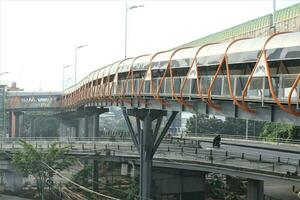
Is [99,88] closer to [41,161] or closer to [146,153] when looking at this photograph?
[41,161]

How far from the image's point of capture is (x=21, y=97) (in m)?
110

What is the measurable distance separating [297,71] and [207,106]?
6299mm

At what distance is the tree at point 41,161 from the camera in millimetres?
43781

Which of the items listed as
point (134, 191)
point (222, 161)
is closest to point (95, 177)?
point (134, 191)

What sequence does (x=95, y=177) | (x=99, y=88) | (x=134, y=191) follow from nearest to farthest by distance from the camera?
(x=134, y=191)
(x=99, y=88)
(x=95, y=177)

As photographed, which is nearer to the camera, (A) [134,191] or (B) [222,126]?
(A) [134,191]

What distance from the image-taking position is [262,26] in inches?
2126

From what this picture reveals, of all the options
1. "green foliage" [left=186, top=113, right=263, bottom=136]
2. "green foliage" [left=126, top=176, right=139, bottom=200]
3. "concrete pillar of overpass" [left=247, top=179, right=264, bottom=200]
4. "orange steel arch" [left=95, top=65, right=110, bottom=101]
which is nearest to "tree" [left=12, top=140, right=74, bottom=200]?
"orange steel arch" [left=95, top=65, right=110, bottom=101]

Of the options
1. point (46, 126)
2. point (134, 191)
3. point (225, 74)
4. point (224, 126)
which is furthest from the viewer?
point (46, 126)

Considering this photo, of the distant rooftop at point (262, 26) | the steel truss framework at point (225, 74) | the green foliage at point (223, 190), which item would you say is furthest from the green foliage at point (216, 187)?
the steel truss framework at point (225, 74)

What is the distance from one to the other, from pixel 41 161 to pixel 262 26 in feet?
102

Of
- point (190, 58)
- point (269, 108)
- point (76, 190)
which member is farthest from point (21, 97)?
point (269, 108)

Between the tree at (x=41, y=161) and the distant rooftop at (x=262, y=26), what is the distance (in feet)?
71.9

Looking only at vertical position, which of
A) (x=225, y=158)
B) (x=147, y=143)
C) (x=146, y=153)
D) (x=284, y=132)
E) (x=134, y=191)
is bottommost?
(x=134, y=191)
